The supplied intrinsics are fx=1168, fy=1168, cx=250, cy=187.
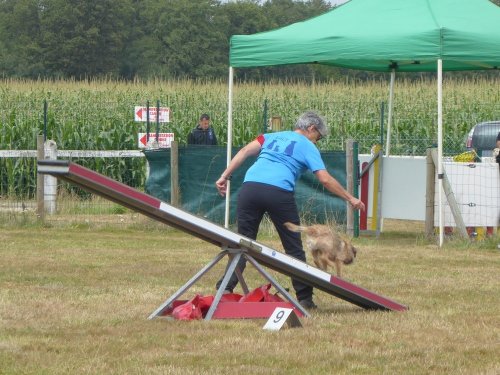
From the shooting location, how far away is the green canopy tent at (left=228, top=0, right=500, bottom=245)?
1548 centimetres

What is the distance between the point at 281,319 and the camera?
351 inches

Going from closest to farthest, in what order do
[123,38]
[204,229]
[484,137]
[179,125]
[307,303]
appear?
[204,229] → [307,303] → [484,137] → [179,125] → [123,38]

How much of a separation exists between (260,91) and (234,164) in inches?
818

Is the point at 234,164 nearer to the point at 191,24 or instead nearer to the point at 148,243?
the point at 148,243

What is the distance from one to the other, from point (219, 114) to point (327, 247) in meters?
18.1

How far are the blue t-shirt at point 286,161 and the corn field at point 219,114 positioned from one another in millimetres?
14265

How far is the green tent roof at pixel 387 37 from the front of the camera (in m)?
15.5

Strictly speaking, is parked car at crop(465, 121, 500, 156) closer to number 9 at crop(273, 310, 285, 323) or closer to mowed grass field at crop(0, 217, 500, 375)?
mowed grass field at crop(0, 217, 500, 375)

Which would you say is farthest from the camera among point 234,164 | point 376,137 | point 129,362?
point 376,137

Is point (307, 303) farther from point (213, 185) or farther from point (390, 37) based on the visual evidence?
point (213, 185)

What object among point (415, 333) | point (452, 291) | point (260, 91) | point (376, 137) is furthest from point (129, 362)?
point (260, 91)

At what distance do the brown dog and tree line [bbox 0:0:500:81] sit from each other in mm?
39999

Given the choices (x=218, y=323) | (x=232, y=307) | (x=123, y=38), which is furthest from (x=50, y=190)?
(x=123, y=38)

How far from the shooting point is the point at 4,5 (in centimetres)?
6644
